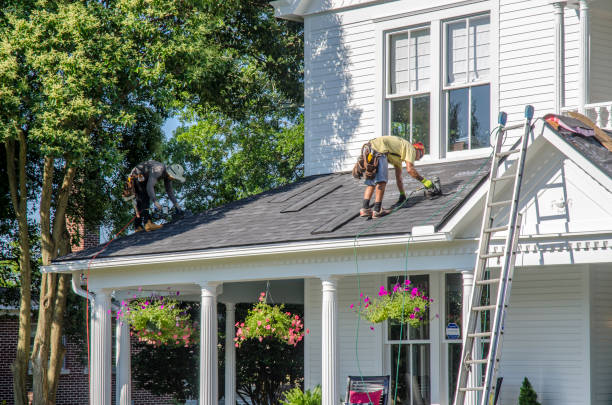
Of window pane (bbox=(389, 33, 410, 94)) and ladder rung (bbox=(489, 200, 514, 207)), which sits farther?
window pane (bbox=(389, 33, 410, 94))

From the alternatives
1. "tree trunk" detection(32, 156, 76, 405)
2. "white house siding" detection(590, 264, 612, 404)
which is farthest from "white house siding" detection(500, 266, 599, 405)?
"tree trunk" detection(32, 156, 76, 405)

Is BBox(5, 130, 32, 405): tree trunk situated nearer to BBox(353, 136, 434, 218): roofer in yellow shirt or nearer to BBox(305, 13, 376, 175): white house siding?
BBox(305, 13, 376, 175): white house siding

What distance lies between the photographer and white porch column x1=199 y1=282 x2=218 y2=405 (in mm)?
13598

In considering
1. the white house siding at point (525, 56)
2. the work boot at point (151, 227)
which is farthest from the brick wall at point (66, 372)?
the white house siding at point (525, 56)

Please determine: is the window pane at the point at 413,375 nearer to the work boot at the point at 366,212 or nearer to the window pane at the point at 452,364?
the window pane at the point at 452,364

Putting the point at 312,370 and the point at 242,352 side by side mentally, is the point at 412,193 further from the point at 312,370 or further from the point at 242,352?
the point at 242,352

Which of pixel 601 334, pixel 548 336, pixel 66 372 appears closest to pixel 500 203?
pixel 548 336

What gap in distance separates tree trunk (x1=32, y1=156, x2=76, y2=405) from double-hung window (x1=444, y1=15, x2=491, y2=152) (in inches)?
314

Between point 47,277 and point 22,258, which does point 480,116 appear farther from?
point 22,258

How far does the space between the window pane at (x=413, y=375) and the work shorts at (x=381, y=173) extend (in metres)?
2.71

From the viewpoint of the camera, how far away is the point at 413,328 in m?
14.1

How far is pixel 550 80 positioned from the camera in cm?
1391

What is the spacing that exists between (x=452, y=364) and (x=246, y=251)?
11.5ft

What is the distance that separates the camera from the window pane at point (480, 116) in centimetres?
1449
